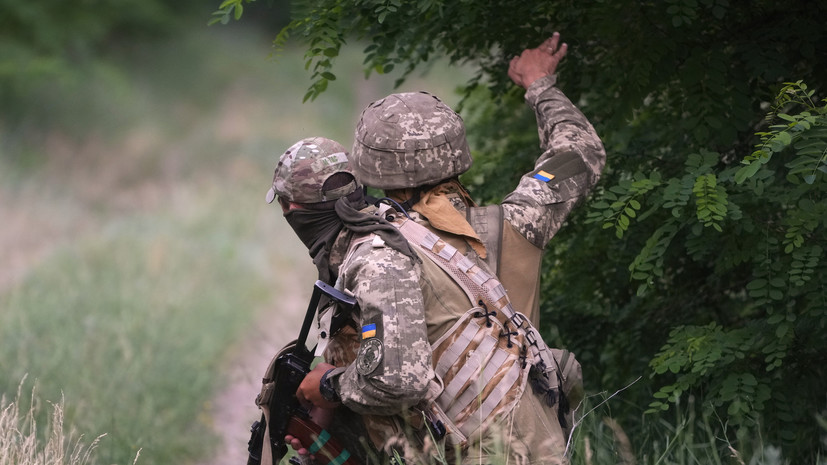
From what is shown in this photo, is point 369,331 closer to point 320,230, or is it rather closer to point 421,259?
point 421,259

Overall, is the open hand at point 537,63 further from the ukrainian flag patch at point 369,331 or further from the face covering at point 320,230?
the ukrainian flag patch at point 369,331

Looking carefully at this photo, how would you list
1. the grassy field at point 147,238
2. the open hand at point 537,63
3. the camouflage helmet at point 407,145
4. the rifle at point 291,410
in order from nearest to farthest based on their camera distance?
the camouflage helmet at point 407,145 → the rifle at point 291,410 → the open hand at point 537,63 → the grassy field at point 147,238

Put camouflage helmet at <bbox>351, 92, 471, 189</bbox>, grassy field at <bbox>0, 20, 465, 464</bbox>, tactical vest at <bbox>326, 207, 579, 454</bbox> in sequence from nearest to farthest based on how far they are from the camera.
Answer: tactical vest at <bbox>326, 207, 579, 454</bbox> < camouflage helmet at <bbox>351, 92, 471, 189</bbox> < grassy field at <bbox>0, 20, 465, 464</bbox>

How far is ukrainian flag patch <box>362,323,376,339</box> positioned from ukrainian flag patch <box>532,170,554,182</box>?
3.02 feet

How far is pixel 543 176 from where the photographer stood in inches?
136

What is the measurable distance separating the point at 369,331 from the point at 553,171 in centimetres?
100

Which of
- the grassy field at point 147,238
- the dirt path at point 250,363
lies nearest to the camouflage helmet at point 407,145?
the grassy field at point 147,238

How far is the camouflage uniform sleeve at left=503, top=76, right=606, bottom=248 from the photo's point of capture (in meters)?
3.36

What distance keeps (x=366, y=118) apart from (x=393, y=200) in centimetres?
30

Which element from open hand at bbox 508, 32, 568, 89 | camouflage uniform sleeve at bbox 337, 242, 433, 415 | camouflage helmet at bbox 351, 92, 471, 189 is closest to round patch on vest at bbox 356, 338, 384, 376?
camouflage uniform sleeve at bbox 337, 242, 433, 415

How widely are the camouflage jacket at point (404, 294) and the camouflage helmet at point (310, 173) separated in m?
0.18

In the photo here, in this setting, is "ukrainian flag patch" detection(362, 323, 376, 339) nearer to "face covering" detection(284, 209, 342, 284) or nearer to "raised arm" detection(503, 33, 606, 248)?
"face covering" detection(284, 209, 342, 284)

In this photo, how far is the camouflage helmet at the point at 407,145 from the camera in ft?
10.7

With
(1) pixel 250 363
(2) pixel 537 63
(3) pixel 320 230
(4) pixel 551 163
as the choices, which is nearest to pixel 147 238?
(1) pixel 250 363
